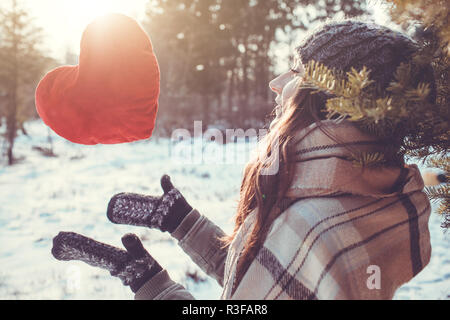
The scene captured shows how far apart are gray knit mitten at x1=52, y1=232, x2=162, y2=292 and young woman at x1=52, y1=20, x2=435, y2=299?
0.47m

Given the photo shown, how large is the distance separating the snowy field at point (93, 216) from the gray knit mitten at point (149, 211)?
39 centimetres

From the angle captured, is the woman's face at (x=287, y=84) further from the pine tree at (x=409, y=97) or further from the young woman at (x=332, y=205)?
the pine tree at (x=409, y=97)

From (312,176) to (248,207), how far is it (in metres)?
0.39

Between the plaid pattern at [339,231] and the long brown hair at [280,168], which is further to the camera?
the long brown hair at [280,168]

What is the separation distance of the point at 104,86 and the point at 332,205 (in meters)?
1.05

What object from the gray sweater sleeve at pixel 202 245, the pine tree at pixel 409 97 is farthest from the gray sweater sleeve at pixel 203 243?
the pine tree at pixel 409 97

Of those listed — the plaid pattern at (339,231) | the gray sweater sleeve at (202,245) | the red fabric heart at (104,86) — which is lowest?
the gray sweater sleeve at (202,245)

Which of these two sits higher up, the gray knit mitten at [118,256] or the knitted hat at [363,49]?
the knitted hat at [363,49]

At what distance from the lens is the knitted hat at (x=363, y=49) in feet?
3.26

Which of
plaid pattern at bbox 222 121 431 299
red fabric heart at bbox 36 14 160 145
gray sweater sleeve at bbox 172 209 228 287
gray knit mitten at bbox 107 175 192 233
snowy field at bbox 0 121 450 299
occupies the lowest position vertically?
snowy field at bbox 0 121 450 299

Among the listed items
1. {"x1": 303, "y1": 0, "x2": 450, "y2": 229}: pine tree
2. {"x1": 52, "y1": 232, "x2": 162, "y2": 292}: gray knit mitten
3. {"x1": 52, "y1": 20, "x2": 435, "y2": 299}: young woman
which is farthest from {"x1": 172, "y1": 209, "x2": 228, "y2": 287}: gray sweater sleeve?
{"x1": 303, "y1": 0, "x2": 450, "y2": 229}: pine tree

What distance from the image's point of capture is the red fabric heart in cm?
132

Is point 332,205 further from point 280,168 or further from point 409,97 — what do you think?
point 409,97

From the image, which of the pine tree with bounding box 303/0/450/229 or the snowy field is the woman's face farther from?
the snowy field
